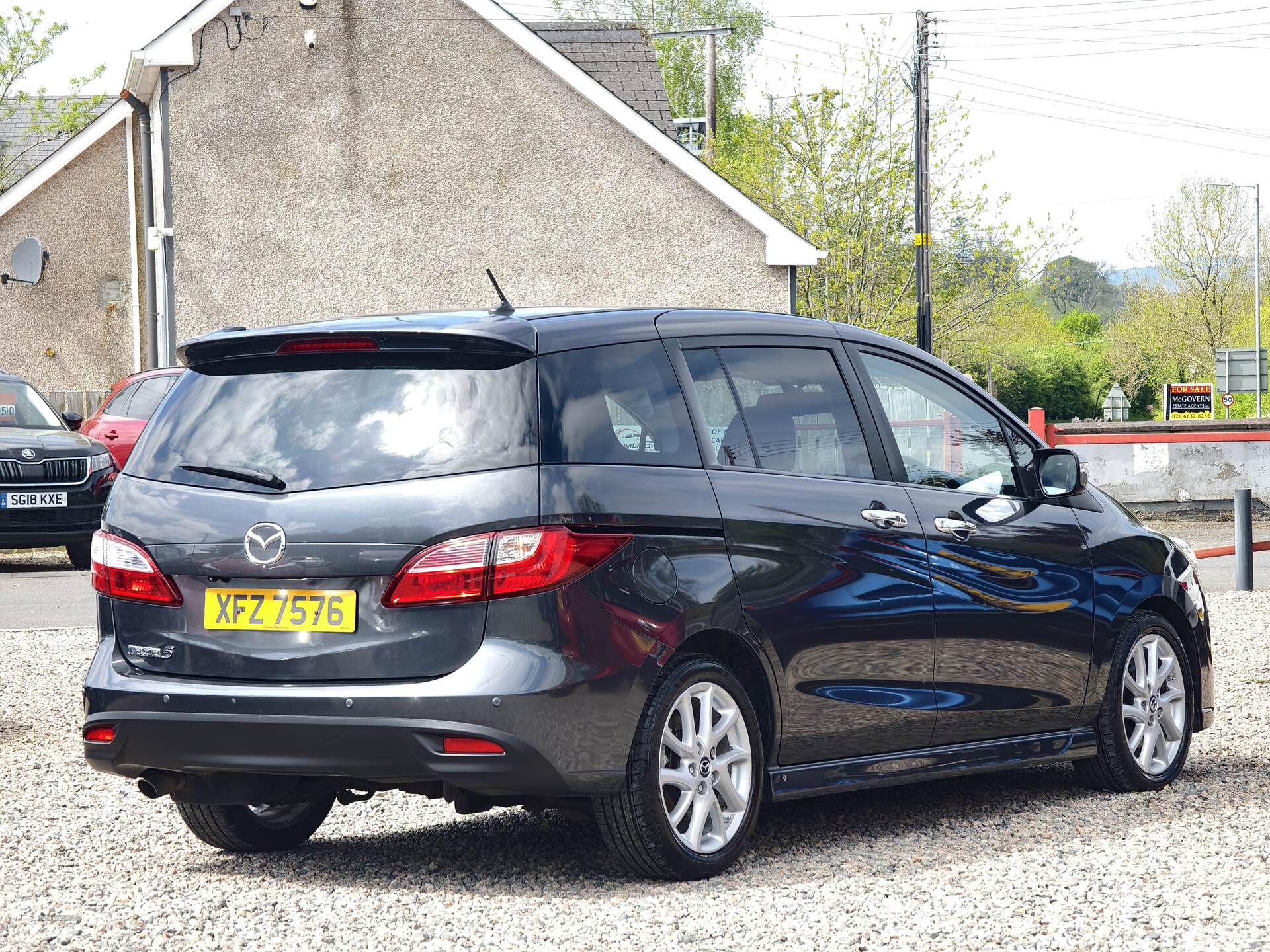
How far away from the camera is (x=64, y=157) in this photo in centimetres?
2873

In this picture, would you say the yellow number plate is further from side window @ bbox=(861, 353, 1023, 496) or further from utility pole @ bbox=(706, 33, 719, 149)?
utility pole @ bbox=(706, 33, 719, 149)

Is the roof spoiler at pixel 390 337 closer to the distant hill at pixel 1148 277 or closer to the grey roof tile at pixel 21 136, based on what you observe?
the grey roof tile at pixel 21 136

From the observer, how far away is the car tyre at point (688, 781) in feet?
16.6

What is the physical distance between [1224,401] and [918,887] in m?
76.3

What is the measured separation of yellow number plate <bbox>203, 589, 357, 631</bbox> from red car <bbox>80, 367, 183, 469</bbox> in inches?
607

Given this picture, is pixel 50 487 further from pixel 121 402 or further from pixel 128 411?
pixel 121 402

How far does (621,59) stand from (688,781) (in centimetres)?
2537

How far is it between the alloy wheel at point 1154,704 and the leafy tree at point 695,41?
5771cm

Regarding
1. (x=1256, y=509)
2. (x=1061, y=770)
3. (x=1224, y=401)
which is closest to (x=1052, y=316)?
(x=1224, y=401)

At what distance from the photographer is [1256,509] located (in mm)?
25609

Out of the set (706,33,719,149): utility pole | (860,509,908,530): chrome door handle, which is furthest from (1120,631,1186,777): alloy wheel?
(706,33,719,149): utility pole

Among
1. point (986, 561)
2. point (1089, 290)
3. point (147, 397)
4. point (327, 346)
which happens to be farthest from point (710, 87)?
point (1089, 290)

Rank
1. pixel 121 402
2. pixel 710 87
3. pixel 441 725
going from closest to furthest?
1. pixel 441 725
2. pixel 121 402
3. pixel 710 87

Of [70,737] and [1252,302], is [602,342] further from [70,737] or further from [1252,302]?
[1252,302]
